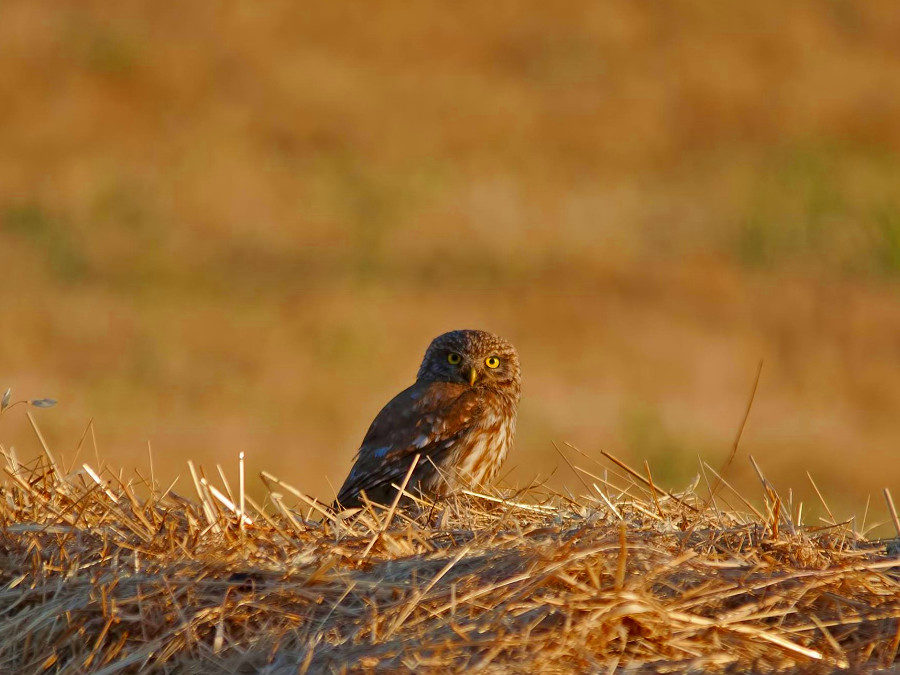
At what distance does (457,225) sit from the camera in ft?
60.3

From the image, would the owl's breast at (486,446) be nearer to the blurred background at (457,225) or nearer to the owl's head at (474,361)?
→ the owl's head at (474,361)

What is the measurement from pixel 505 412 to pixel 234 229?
516 inches

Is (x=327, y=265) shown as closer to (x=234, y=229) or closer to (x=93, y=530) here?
(x=234, y=229)

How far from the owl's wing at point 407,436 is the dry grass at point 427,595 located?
220 centimetres

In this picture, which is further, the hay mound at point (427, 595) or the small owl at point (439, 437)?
the small owl at point (439, 437)

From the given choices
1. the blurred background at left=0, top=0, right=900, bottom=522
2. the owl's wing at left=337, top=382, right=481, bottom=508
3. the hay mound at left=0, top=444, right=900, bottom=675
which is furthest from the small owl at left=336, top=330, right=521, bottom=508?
the blurred background at left=0, top=0, right=900, bottom=522

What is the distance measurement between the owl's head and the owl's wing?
20 cm

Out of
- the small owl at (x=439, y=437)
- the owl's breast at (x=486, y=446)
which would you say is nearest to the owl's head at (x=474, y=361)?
the small owl at (x=439, y=437)

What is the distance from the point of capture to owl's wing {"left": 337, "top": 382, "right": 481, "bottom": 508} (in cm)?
592

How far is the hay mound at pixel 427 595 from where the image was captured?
9.29 feet

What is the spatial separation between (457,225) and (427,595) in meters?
15.5

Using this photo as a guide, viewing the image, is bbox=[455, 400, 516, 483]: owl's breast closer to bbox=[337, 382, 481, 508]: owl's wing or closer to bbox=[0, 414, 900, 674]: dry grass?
bbox=[337, 382, 481, 508]: owl's wing

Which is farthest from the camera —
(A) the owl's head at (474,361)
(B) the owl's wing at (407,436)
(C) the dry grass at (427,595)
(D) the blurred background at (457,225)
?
(D) the blurred background at (457,225)

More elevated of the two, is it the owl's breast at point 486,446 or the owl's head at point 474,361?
the owl's head at point 474,361
